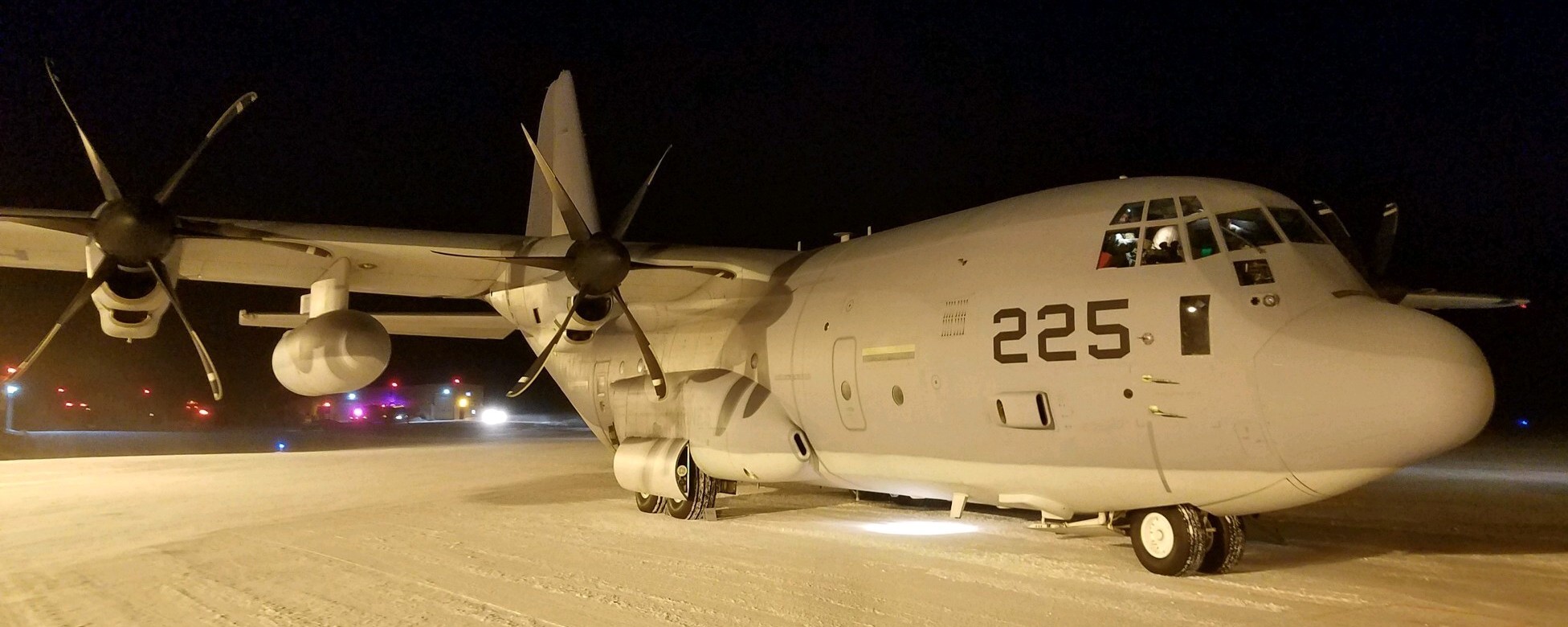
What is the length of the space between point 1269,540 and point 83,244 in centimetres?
1318

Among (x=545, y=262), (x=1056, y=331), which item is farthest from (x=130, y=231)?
(x=1056, y=331)

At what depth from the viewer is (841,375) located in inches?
363

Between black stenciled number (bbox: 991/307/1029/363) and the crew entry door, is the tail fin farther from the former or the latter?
black stenciled number (bbox: 991/307/1029/363)

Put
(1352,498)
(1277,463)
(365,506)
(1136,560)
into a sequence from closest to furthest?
(1277,463) → (1136,560) → (365,506) → (1352,498)

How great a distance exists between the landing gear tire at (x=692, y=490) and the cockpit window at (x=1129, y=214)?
18.3ft

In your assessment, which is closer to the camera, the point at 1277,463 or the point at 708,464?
the point at 1277,463

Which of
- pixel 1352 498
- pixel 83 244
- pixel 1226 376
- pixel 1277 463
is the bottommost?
pixel 1352 498

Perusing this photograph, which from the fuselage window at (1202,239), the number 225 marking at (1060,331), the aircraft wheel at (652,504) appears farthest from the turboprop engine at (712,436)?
the fuselage window at (1202,239)

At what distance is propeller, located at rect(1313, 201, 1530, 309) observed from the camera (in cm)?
752

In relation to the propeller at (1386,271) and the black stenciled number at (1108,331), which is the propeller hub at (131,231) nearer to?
the black stenciled number at (1108,331)

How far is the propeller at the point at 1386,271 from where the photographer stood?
752 centimetres

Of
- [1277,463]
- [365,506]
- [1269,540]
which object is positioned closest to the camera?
[1277,463]

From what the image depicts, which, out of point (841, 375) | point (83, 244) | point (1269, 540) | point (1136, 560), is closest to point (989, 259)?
point (841, 375)

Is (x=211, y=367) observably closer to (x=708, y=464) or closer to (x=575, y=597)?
(x=708, y=464)
